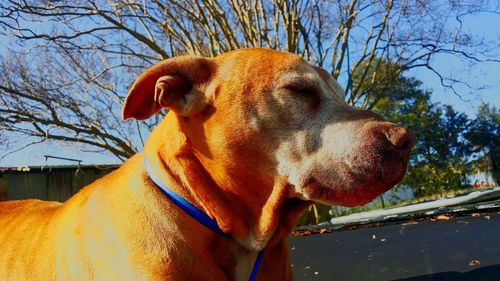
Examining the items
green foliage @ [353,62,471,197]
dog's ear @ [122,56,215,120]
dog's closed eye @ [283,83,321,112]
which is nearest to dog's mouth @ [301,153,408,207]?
dog's closed eye @ [283,83,321,112]

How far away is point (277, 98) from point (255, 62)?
165 mm

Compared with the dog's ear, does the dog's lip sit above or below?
below

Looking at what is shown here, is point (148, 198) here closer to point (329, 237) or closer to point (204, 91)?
point (204, 91)

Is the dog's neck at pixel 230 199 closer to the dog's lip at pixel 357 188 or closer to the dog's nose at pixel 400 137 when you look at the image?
the dog's lip at pixel 357 188

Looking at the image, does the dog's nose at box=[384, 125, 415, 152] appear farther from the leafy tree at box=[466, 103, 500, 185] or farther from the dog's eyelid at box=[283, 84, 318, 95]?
the leafy tree at box=[466, 103, 500, 185]

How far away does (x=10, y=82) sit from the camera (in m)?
9.86

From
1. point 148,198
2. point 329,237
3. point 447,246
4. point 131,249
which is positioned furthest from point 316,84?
point 329,237

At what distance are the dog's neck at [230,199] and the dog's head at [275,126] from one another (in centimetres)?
3

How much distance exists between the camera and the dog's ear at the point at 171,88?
64.4 inches

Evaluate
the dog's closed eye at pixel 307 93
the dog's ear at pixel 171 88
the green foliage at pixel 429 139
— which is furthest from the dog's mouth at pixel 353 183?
the green foliage at pixel 429 139

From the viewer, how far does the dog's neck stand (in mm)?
1583

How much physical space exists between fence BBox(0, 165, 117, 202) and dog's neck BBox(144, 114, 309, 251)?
1006 centimetres

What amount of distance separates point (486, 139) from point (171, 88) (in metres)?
31.5

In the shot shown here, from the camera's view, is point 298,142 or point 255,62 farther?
point 255,62
